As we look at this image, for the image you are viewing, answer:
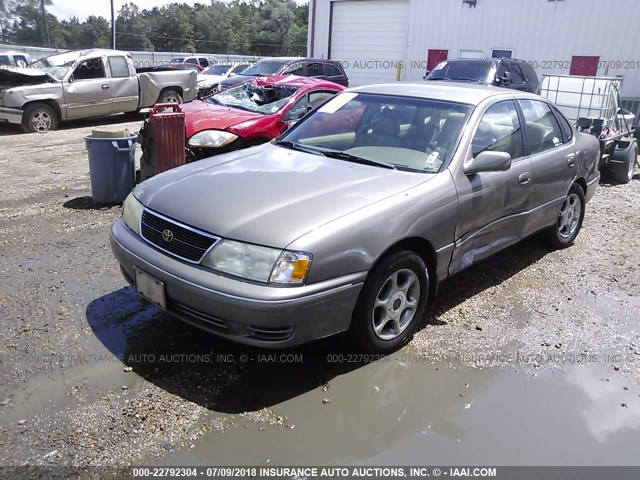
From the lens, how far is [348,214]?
299cm

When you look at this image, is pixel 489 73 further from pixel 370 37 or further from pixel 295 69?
pixel 370 37

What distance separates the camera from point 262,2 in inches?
3406

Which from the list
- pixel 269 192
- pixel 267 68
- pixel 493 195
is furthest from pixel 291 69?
pixel 269 192

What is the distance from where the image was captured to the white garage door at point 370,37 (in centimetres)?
1958

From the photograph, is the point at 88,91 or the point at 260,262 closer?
the point at 260,262

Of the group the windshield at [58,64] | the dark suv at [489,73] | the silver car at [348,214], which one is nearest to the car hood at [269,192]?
the silver car at [348,214]

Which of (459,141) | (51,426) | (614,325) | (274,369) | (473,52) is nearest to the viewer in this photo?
(51,426)

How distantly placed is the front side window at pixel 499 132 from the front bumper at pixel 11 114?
1055cm

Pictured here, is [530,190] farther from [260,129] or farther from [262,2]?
[262,2]

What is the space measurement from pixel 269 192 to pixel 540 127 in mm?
2774

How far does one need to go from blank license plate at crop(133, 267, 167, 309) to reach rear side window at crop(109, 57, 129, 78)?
11.0 m

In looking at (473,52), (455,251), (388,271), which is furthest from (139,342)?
(473,52)

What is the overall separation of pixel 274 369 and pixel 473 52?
55.4 ft

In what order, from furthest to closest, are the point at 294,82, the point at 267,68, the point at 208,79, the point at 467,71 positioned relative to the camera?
the point at 208,79 < the point at 267,68 < the point at 467,71 < the point at 294,82
